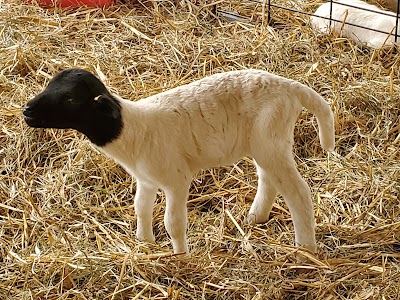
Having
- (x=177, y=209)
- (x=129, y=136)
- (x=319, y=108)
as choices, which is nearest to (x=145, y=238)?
(x=177, y=209)

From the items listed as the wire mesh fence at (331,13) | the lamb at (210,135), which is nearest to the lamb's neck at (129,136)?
the lamb at (210,135)

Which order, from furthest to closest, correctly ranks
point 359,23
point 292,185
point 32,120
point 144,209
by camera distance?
point 359,23
point 144,209
point 292,185
point 32,120

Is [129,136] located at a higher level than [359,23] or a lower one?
higher

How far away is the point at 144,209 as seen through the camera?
3604 mm

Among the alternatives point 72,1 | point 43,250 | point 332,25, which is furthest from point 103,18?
point 43,250

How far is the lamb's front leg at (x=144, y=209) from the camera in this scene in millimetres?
3570

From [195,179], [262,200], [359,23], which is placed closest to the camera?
[262,200]

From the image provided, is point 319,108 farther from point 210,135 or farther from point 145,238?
point 145,238

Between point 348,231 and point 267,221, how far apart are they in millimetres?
390

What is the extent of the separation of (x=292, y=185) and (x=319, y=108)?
0.37m

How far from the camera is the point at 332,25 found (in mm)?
5445

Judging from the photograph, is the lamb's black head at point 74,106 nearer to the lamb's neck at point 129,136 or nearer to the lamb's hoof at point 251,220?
the lamb's neck at point 129,136

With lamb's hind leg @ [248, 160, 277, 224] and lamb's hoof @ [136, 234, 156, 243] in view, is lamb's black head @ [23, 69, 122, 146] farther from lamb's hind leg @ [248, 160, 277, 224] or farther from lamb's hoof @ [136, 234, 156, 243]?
lamb's hind leg @ [248, 160, 277, 224]

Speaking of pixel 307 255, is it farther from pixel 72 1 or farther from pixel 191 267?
pixel 72 1
